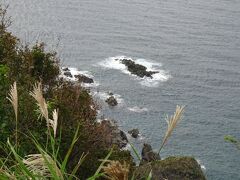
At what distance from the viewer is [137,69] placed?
282ft

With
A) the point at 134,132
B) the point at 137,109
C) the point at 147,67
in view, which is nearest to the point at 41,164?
the point at 134,132

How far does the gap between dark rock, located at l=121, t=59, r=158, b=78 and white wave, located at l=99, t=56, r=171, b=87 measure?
0.66 meters

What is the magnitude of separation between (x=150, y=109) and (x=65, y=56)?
846 inches

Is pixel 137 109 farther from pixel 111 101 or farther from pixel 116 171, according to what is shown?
pixel 116 171

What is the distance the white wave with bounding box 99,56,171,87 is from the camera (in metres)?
82.8

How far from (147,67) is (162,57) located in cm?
760

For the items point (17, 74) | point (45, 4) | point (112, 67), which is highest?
point (17, 74)

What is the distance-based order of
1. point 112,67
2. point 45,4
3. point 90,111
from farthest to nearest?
point 45,4 < point 112,67 < point 90,111

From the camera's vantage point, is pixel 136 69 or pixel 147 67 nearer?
pixel 136 69

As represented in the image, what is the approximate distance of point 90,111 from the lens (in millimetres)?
14992

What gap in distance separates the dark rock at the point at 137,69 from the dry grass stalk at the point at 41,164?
80502 millimetres

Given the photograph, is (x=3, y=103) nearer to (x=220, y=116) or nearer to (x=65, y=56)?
(x=220, y=116)

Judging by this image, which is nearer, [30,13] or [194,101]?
[194,101]

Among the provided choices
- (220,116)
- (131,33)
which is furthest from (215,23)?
(220,116)
